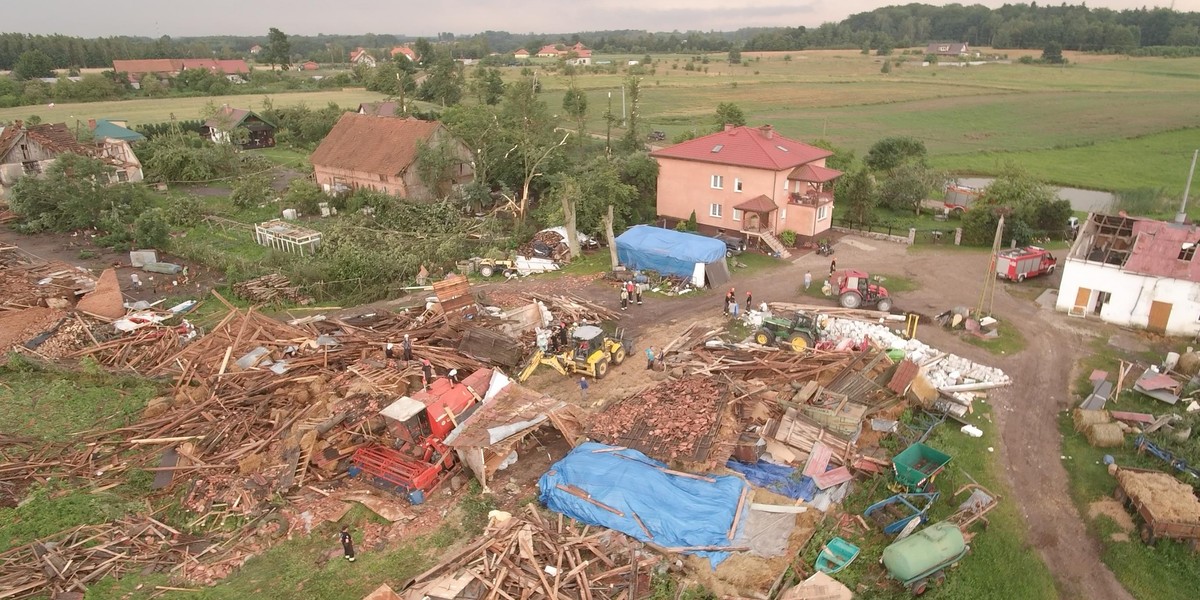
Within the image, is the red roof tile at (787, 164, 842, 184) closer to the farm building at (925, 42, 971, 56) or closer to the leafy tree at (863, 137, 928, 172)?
the leafy tree at (863, 137, 928, 172)

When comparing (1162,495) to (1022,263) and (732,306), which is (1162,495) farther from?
(1022,263)

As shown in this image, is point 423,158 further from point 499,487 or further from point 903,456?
point 903,456

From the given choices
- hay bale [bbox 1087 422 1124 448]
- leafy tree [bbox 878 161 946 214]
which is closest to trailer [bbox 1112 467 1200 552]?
hay bale [bbox 1087 422 1124 448]

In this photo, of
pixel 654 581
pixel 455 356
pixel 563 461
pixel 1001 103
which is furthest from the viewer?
pixel 1001 103

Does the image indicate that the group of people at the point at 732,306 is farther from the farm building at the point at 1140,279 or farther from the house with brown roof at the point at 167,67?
the house with brown roof at the point at 167,67

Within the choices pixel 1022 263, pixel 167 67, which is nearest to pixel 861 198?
pixel 1022 263

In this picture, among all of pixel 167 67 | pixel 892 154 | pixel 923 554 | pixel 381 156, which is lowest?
pixel 923 554

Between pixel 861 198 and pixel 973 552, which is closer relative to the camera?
pixel 973 552


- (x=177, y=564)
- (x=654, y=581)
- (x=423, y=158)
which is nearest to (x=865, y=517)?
(x=654, y=581)
